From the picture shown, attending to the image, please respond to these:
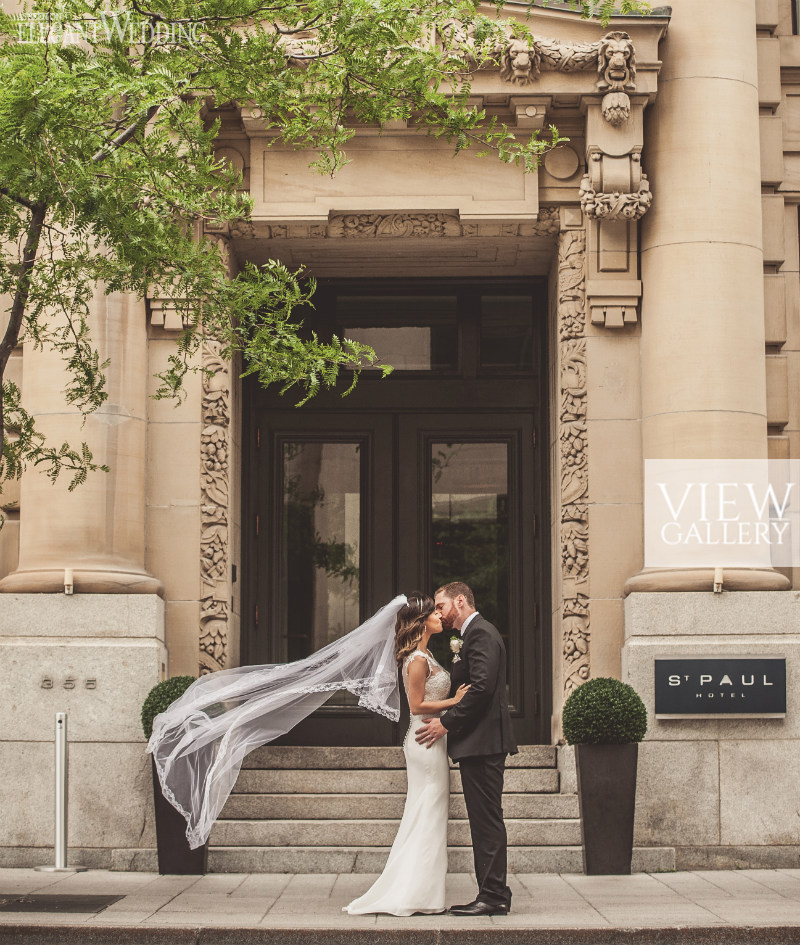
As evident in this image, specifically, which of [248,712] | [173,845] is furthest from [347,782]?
[248,712]

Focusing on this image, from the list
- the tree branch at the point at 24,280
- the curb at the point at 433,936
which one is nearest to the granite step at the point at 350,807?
the curb at the point at 433,936

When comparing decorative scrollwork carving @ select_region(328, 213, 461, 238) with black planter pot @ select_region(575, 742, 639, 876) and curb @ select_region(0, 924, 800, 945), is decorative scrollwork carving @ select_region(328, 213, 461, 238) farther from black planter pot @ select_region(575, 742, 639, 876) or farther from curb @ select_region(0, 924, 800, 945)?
curb @ select_region(0, 924, 800, 945)

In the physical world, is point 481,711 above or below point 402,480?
below

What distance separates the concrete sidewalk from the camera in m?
9.22

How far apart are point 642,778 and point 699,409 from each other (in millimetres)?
3472

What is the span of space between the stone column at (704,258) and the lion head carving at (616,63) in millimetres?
514

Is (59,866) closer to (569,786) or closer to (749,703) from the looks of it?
(569,786)

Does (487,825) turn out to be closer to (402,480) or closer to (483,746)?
(483,746)

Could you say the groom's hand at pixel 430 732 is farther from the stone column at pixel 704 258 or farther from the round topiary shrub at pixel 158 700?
the stone column at pixel 704 258

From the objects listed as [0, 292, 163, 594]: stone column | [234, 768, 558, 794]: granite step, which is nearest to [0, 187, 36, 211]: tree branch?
[0, 292, 163, 594]: stone column

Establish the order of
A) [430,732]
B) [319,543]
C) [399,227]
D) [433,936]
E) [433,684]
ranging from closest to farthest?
[433,936] < [430,732] < [433,684] < [399,227] < [319,543]

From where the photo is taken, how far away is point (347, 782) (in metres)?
13.1

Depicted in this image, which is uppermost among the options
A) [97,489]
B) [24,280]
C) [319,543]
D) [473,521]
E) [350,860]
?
[24,280]

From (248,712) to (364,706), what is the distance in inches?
36.1
